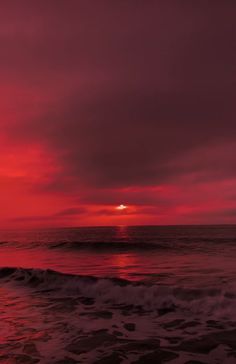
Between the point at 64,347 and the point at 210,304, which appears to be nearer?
the point at 64,347

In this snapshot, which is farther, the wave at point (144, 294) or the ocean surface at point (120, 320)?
the wave at point (144, 294)

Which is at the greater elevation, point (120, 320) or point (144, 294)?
point (144, 294)

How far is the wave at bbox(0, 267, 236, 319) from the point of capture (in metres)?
11.6

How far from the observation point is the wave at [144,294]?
11.6m

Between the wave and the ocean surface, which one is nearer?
the ocean surface

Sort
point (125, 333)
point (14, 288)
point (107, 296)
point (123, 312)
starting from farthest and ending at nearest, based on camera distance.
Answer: point (14, 288) < point (107, 296) < point (123, 312) < point (125, 333)

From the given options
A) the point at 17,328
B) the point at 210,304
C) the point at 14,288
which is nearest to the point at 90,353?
the point at 17,328

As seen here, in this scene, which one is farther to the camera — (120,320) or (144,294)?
(144,294)

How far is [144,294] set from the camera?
13.4 meters

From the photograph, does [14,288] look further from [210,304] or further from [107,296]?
[210,304]

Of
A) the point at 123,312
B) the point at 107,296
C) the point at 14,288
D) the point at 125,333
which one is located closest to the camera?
the point at 125,333

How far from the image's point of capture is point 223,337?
8391mm

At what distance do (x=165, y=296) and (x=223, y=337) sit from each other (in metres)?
4.66

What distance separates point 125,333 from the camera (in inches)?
355
